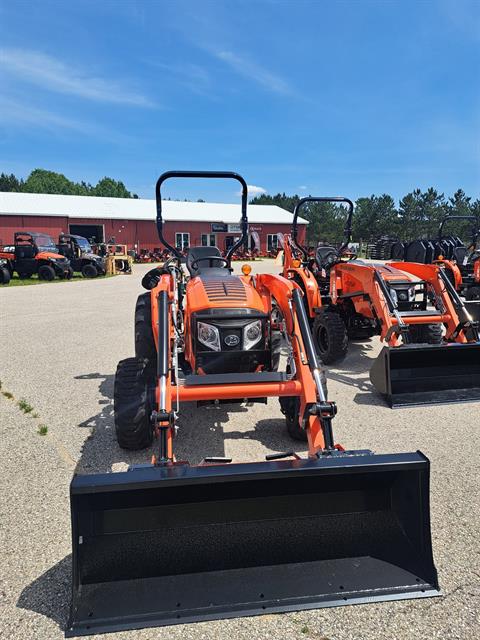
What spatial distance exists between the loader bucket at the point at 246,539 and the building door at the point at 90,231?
3422cm

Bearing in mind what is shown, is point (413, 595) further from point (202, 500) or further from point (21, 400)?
point (21, 400)

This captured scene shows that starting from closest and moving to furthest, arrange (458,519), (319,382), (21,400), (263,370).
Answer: (458,519), (319,382), (263,370), (21,400)

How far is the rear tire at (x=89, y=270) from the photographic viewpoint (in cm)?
2106

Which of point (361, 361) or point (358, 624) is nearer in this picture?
point (358, 624)

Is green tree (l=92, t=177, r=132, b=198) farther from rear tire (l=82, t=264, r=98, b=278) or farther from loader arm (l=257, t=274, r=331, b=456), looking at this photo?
loader arm (l=257, t=274, r=331, b=456)

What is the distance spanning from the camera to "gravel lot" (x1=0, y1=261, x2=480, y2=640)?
2.10 meters

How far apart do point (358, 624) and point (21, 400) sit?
13.7 feet

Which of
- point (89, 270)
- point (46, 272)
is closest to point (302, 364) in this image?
point (46, 272)

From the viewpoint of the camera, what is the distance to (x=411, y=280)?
694cm

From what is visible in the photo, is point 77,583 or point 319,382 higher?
point 319,382

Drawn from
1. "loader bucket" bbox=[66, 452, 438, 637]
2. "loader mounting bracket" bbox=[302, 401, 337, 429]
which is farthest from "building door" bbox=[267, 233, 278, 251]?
"loader bucket" bbox=[66, 452, 438, 637]

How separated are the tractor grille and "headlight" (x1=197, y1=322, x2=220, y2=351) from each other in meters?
0.25

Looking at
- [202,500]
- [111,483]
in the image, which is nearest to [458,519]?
[202,500]

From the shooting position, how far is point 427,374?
4.97m
